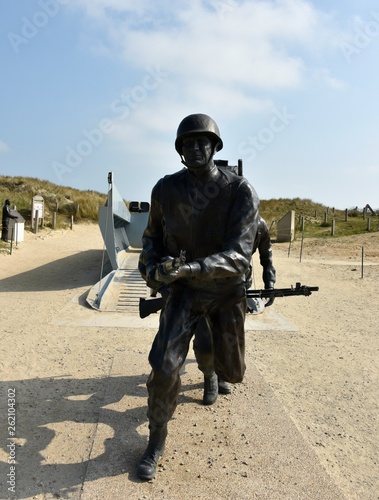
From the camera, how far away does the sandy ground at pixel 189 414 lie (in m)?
3.03

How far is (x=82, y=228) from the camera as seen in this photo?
84.0 feet

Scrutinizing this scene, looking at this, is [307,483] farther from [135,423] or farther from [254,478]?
[135,423]

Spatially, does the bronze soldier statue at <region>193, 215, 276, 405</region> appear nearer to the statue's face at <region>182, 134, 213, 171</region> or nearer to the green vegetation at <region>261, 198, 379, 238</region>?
the statue's face at <region>182, 134, 213, 171</region>

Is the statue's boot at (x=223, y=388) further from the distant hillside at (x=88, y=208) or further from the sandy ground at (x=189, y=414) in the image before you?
the distant hillside at (x=88, y=208)

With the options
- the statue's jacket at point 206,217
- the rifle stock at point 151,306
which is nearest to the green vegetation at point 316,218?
the rifle stock at point 151,306

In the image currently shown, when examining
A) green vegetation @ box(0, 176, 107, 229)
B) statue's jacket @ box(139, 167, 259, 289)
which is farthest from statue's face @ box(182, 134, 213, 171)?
green vegetation @ box(0, 176, 107, 229)

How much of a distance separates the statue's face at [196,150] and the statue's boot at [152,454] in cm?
179

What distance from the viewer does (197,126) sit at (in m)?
3.22

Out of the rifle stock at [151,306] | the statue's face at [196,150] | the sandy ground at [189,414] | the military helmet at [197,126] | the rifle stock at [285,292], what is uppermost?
the military helmet at [197,126]

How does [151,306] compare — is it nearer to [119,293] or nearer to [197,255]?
[197,255]

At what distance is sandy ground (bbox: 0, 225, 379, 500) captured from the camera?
3025 millimetres

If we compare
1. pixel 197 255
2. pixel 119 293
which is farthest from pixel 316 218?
pixel 197 255

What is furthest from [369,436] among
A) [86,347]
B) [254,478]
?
[86,347]

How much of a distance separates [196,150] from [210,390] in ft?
7.13
